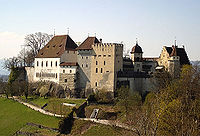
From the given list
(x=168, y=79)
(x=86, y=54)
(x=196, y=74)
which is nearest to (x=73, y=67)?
(x=86, y=54)

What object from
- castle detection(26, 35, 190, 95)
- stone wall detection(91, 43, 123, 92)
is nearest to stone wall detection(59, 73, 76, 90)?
castle detection(26, 35, 190, 95)

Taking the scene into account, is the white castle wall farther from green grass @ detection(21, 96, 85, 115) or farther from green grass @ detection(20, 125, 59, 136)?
green grass @ detection(20, 125, 59, 136)

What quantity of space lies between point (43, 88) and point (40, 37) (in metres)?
21.5

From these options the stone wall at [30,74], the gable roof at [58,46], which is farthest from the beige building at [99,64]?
the stone wall at [30,74]

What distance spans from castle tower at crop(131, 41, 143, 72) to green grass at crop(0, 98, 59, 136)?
1729 cm

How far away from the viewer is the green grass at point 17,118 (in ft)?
132

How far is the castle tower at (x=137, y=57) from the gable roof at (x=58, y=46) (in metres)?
11.9

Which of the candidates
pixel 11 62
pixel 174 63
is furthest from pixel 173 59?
pixel 11 62

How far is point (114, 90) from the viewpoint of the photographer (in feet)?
150

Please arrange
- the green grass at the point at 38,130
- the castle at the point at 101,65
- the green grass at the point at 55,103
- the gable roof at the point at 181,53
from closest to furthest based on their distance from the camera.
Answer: the green grass at the point at 38,130
the green grass at the point at 55,103
the castle at the point at 101,65
the gable roof at the point at 181,53

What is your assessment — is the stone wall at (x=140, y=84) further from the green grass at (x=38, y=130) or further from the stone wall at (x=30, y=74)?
the stone wall at (x=30, y=74)

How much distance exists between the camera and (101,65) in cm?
4669

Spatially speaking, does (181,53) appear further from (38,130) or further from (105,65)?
(38,130)

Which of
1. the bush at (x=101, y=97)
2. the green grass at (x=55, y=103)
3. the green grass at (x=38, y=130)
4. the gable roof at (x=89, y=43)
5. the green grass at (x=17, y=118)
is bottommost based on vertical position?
the green grass at (x=38, y=130)
